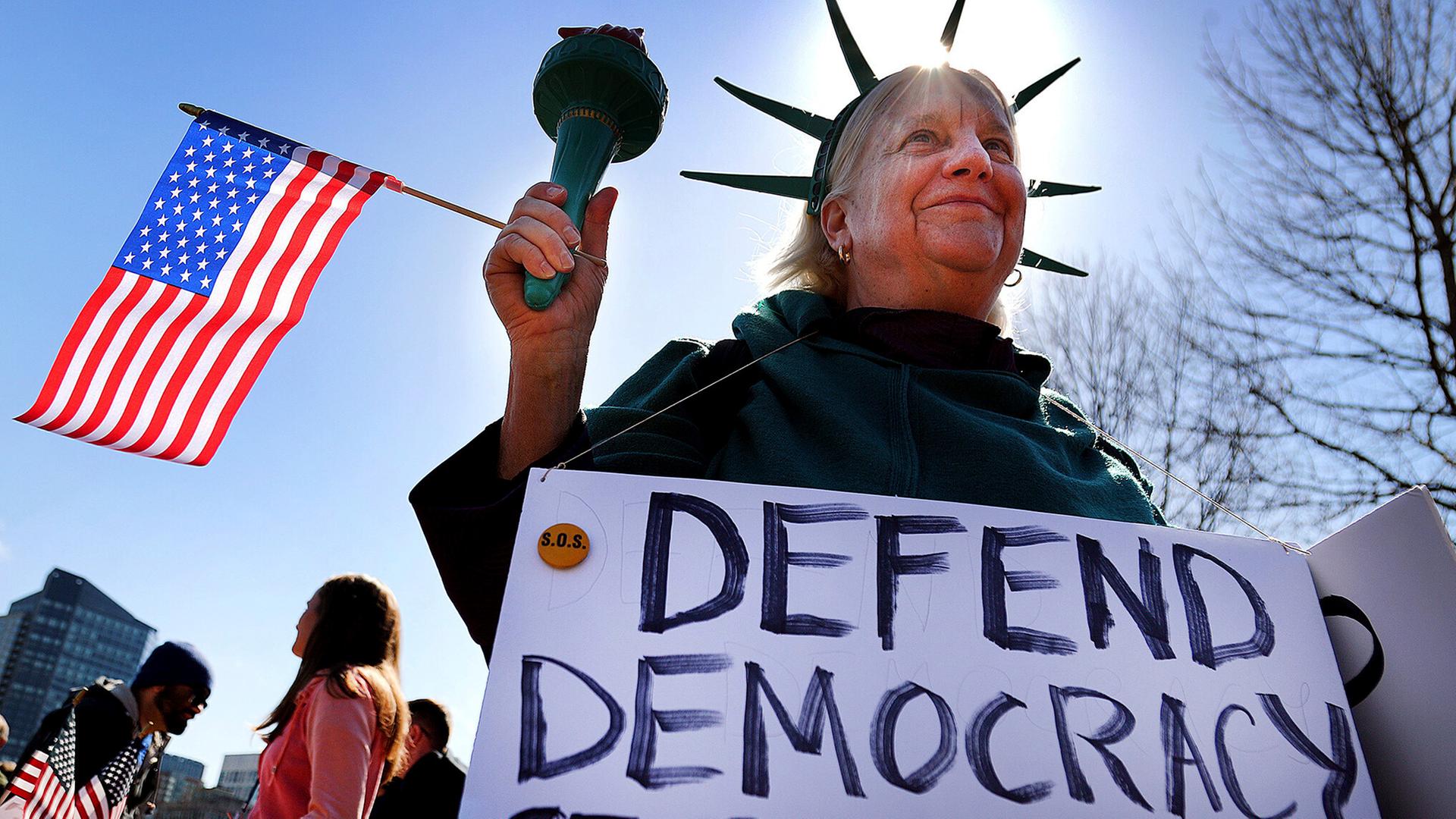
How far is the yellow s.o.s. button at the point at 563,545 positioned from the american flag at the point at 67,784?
381cm

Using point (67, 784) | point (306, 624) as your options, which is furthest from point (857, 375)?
point (67, 784)

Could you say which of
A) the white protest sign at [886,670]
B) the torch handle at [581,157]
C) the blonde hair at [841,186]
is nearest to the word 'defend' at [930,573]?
the white protest sign at [886,670]

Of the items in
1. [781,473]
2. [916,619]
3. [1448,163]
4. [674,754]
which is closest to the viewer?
[674,754]

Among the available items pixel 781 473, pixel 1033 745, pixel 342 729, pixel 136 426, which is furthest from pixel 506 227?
pixel 342 729

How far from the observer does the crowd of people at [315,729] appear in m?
2.79

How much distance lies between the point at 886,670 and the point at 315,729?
2.30 metres

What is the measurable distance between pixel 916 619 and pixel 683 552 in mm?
284

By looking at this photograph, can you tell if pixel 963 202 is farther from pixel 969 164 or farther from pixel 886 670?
pixel 886 670

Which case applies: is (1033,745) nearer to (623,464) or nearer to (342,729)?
(623,464)

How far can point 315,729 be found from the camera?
2.78 meters

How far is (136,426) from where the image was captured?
210 cm

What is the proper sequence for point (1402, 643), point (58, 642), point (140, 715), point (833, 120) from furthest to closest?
point (58, 642)
point (140, 715)
point (833, 120)
point (1402, 643)

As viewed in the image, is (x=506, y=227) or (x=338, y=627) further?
(x=338, y=627)

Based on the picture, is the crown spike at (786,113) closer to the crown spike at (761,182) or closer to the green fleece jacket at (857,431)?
the crown spike at (761,182)
